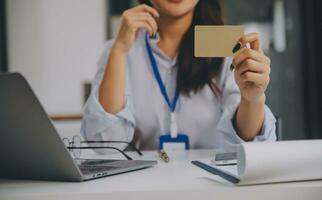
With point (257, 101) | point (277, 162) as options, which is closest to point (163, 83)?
point (257, 101)

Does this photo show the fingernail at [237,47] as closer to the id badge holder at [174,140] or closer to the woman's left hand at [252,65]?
the woman's left hand at [252,65]

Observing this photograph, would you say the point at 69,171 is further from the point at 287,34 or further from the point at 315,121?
the point at 287,34

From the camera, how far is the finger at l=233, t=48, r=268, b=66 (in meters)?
0.64

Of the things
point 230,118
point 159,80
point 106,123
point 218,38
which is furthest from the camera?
point 159,80

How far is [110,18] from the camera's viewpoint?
276 cm

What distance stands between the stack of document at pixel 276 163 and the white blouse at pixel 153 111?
1.49 ft

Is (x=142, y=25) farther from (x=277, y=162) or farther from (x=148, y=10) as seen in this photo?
(x=277, y=162)

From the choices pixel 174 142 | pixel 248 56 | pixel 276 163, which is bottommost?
pixel 174 142

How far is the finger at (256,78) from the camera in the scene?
67cm

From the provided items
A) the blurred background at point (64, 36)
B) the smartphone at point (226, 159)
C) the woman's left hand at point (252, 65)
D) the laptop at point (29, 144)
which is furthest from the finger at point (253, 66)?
the blurred background at point (64, 36)

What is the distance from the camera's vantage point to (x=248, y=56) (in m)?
0.65

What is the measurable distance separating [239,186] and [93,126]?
0.58 m

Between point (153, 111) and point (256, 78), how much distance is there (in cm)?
45

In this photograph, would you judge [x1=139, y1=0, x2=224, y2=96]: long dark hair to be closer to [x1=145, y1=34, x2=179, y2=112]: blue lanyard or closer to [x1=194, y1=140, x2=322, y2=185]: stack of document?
[x1=145, y1=34, x2=179, y2=112]: blue lanyard
